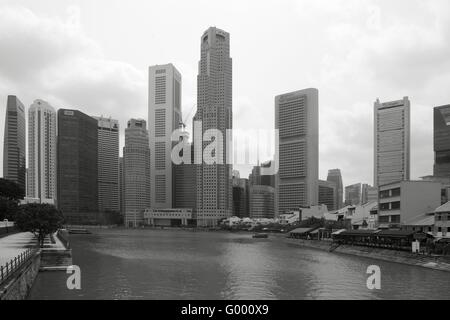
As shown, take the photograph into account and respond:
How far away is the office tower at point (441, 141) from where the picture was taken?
192875 millimetres

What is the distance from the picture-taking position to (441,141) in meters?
195

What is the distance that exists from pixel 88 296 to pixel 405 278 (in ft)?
92.7

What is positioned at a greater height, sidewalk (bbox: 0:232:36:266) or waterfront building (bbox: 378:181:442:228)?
waterfront building (bbox: 378:181:442:228)

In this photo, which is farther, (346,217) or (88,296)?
(346,217)

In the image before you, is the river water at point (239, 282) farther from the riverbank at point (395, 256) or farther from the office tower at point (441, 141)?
the office tower at point (441, 141)

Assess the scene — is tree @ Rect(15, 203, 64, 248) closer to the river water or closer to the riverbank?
the river water

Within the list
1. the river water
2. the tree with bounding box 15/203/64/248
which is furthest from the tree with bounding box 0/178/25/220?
the river water

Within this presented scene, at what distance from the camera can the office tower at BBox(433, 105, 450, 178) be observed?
192875 mm

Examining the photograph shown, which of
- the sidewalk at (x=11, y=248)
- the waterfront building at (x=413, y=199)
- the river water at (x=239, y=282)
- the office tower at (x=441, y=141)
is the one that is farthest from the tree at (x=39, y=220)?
the office tower at (x=441, y=141)

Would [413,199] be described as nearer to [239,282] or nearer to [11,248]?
[239,282]

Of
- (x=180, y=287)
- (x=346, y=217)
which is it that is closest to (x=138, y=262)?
(x=180, y=287)

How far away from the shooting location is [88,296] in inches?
1153
